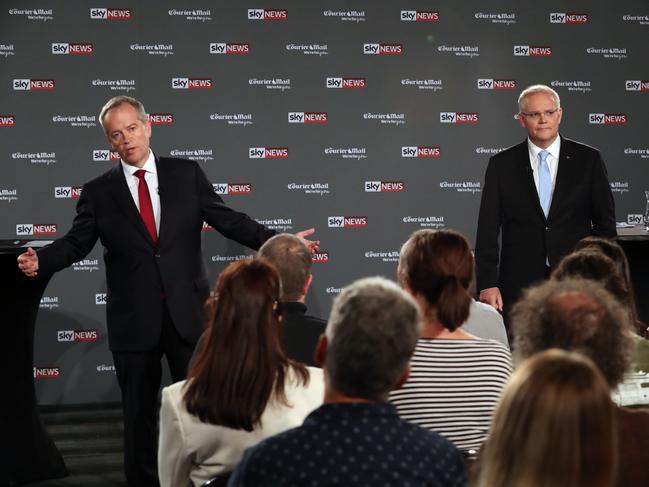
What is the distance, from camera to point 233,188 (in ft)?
21.7

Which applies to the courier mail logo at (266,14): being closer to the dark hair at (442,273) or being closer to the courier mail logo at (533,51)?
the courier mail logo at (533,51)

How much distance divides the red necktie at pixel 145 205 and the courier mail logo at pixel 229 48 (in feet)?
8.63

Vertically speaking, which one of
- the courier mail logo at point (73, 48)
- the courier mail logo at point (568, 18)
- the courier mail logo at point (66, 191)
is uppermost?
the courier mail logo at point (568, 18)

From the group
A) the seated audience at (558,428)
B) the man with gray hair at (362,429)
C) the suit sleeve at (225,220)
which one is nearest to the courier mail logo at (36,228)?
the suit sleeve at (225,220)

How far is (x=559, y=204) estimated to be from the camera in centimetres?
446

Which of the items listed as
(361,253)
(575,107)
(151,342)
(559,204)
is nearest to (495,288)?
(559,204)

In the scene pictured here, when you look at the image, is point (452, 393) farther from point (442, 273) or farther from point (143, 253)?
point (143, 253)

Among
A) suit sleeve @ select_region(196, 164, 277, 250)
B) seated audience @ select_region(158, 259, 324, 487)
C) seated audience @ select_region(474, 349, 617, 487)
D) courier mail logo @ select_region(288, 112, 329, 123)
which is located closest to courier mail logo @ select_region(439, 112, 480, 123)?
courier mail logo @ select_region(288, 112, 329, 123)

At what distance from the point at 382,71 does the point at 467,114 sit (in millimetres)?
723

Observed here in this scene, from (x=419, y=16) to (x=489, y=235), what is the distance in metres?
2.81

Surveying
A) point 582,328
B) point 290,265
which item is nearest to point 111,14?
point 290,265

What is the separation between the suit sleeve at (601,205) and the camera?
4.38m

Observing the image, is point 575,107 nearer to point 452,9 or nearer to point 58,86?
point 452,9

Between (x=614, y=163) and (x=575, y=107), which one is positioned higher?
(x=575, y=107)
